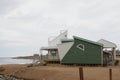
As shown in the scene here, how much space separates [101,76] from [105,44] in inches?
846

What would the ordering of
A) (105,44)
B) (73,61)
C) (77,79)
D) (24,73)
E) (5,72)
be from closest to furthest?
(77,79), (24,73), (5,72), (73,61), (105,44)

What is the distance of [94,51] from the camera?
152ft

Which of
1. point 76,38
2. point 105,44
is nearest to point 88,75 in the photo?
point 76,38

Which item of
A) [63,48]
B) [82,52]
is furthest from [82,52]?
[63,48]

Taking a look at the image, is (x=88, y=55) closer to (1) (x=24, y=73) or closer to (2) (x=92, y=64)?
(2) (x=92, y=64)

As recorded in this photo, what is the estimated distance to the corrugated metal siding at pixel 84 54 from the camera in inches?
1822

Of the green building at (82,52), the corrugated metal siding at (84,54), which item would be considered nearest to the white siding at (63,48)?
the green building at (82,52)

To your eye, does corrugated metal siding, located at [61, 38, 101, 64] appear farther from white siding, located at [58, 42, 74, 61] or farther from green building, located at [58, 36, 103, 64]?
white siding, located at [58, 42, 74, 61]

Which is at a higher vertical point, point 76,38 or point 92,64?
point 76,38

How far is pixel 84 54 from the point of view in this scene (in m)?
47.2

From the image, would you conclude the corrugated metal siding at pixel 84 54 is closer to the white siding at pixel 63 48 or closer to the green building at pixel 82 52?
the green building at pixel 82 52

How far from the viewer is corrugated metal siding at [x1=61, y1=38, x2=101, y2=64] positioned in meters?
46.3

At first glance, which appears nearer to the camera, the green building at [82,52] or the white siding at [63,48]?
the green building at [82,52]

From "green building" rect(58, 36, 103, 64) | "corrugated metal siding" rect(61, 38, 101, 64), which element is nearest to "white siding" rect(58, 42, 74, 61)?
"green building" rect(58, 36, 103, 64)
